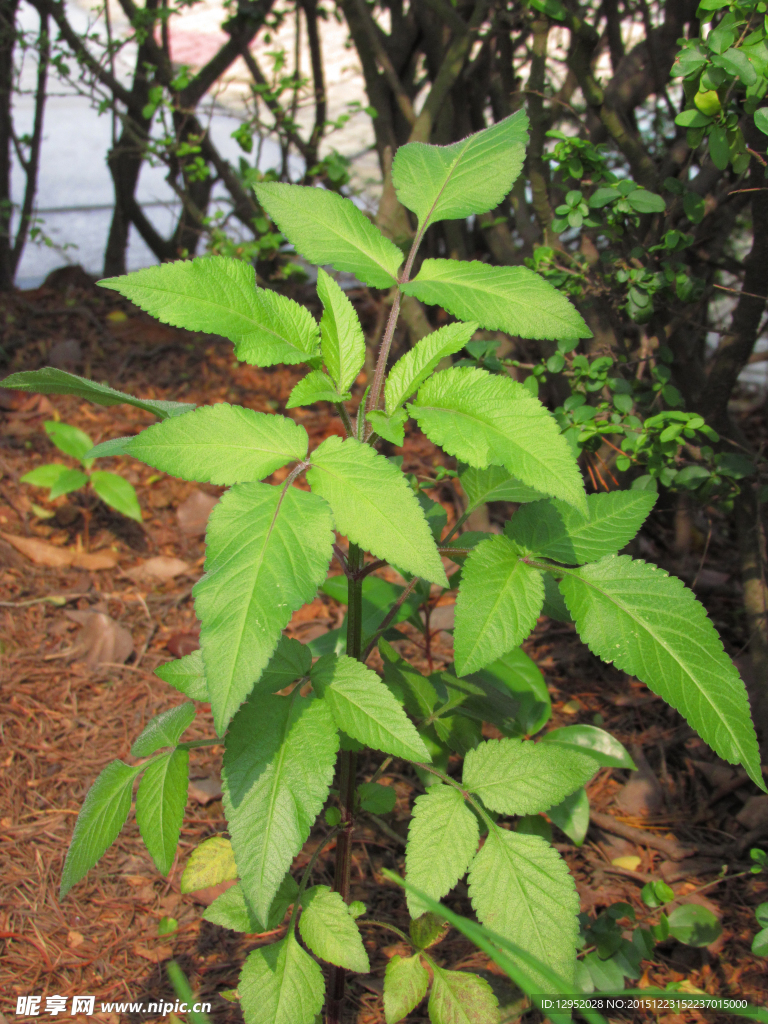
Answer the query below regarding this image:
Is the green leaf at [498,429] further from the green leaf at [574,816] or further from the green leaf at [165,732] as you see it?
the green leaf at [574,816]

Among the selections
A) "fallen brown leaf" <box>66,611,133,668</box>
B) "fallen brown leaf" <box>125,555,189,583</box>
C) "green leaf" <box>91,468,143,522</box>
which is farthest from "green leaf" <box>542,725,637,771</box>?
"green leaf" <box>91,468,143,522</box>

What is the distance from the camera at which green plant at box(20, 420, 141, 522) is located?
8.17 ft

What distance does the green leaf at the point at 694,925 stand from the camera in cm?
148

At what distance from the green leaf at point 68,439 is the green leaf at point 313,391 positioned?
Result: 5.65 feet

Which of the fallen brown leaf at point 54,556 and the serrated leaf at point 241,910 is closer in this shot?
the serrated leaf at point 241,910

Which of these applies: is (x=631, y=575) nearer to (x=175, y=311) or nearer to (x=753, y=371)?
(x=175, y=311)

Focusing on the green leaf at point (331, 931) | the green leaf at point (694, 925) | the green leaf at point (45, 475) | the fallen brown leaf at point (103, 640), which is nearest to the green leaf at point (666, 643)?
the green leaf at point (331, 931)

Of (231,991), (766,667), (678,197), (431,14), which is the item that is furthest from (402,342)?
(231,991)

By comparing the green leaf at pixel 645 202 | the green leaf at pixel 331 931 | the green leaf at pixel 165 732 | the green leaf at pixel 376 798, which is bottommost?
the green leaf at pixel 331 931

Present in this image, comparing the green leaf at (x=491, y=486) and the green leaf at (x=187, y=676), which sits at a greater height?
the green leaf at (x=491, y=486)

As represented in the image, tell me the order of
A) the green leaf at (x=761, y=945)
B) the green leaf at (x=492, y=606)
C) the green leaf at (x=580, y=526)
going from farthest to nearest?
the green leaf at (x=761, y=945)
the green leaf at (x=580, y=526)
the green leaf at (x=492, y=606)

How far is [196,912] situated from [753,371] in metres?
3.43

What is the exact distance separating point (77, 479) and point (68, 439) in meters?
0.19

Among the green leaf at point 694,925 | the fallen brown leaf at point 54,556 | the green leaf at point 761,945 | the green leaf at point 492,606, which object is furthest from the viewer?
the fallen brown leaf at point 54,556
